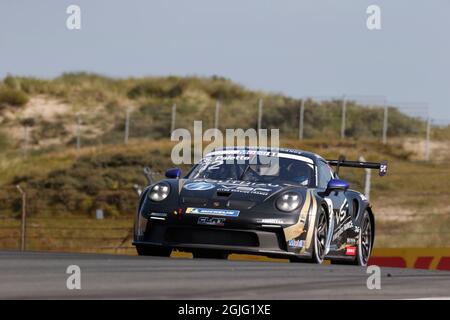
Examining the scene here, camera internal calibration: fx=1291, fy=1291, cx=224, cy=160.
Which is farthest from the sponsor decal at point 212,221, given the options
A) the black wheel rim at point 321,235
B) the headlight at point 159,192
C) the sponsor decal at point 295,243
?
the black wheel rim at point 321,235

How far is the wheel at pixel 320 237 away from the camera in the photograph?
12289mm

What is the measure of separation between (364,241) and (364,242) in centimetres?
1

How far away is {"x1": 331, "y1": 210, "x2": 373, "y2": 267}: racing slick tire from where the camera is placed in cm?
1409

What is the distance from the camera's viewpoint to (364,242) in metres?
14.4

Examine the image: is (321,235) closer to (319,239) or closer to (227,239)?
(319,239)

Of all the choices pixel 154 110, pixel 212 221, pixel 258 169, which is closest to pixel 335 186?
pixel 258 169

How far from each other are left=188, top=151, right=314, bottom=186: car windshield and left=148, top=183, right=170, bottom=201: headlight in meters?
1.00

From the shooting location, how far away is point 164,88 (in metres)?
58.3

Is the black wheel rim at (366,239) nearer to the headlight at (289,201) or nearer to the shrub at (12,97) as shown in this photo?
the headlight at (289,201)

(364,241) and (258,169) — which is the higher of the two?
(258,169)

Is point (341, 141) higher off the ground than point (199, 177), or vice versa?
point (199, 177)
